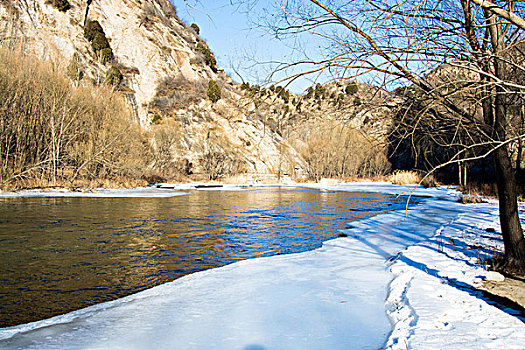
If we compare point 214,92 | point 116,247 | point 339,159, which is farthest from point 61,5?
point 116,247

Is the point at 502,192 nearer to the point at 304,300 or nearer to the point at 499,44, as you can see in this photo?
the point at 499,44

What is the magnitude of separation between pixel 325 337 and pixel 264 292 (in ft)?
3.98

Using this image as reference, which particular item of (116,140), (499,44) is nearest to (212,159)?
(116,140)

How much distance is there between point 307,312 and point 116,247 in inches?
174

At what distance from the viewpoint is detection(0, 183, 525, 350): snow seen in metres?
2.37

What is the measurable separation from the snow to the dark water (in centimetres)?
69

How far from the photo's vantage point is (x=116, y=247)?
6074 mm

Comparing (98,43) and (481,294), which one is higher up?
(98,43)

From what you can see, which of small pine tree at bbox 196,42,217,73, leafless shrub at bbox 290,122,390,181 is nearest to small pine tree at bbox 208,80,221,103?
small pine tree at bbox 196,42,217,73

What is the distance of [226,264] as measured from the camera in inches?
200

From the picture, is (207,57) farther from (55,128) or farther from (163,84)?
(55,128)

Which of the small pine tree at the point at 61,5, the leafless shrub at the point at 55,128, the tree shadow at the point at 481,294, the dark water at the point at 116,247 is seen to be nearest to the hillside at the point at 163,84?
the small pine tree at the point at 61,5

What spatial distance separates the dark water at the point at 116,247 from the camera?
12.7 ft

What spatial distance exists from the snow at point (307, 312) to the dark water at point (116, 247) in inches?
27.1
